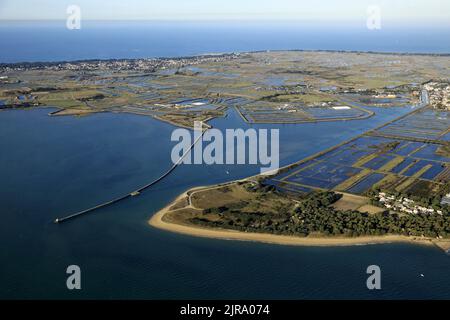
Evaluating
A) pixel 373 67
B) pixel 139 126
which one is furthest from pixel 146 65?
pixel 139 126

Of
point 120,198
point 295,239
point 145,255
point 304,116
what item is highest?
point 304,116

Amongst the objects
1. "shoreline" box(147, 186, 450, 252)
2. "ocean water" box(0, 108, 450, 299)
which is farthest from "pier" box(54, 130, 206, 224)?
"shoreline" box(147, 186, 450, 252)

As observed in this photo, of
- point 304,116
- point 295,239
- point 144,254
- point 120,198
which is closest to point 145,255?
point 144,254

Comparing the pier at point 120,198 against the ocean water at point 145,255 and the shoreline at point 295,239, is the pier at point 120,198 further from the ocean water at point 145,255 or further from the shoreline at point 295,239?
the shoreline at point 295,239

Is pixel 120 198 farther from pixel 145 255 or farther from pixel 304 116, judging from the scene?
pixel 304 116

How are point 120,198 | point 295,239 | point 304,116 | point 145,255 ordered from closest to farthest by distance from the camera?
1. point 145,255
2. point 295,239
3. point 120,198
4. point 304,116

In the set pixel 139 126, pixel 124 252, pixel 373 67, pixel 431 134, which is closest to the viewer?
pixel 124 252

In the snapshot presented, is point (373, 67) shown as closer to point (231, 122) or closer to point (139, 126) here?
point (231, 122)
